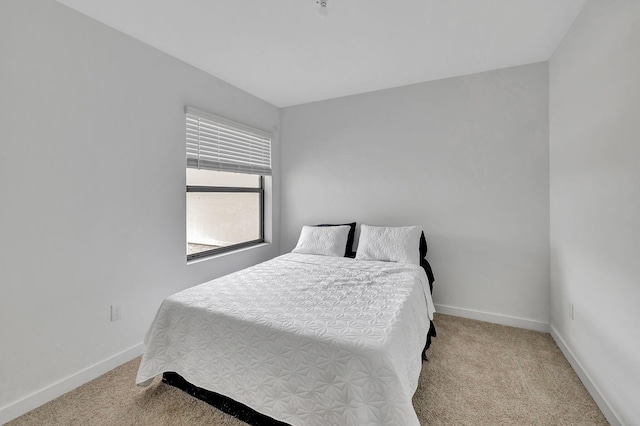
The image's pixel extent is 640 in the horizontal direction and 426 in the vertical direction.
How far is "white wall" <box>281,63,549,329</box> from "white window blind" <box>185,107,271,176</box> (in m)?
0.72

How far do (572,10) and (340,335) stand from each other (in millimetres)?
2543

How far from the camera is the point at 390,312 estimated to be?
160 centimetres

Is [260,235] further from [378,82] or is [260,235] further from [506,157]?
[506,157]

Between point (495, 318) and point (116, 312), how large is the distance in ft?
10.8

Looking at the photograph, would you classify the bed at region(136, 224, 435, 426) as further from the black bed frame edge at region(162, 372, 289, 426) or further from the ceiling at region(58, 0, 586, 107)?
the ceiling at region(58, 0, 586, 107)

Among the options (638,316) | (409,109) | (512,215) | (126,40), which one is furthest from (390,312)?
(126,40)

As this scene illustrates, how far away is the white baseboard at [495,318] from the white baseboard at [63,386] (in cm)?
287

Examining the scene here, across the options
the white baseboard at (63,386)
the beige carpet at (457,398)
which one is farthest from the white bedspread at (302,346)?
the white baseboard at (63,386)

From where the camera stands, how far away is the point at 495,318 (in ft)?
8.98

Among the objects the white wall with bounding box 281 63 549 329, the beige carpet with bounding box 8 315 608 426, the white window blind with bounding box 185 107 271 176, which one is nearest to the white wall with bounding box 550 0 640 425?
the beige carpet with bounding box 8 315 608 426

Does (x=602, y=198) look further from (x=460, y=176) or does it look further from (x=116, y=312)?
(x=116, y=312)

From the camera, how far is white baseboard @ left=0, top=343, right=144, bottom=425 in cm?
157

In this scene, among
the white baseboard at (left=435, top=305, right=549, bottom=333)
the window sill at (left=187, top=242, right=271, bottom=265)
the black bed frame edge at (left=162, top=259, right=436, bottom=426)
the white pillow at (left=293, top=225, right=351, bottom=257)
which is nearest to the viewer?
the black bed frame edge at (left=162, top=259, right=436, bottom=426)

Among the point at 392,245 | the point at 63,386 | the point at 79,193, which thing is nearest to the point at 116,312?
the point at 63,386
